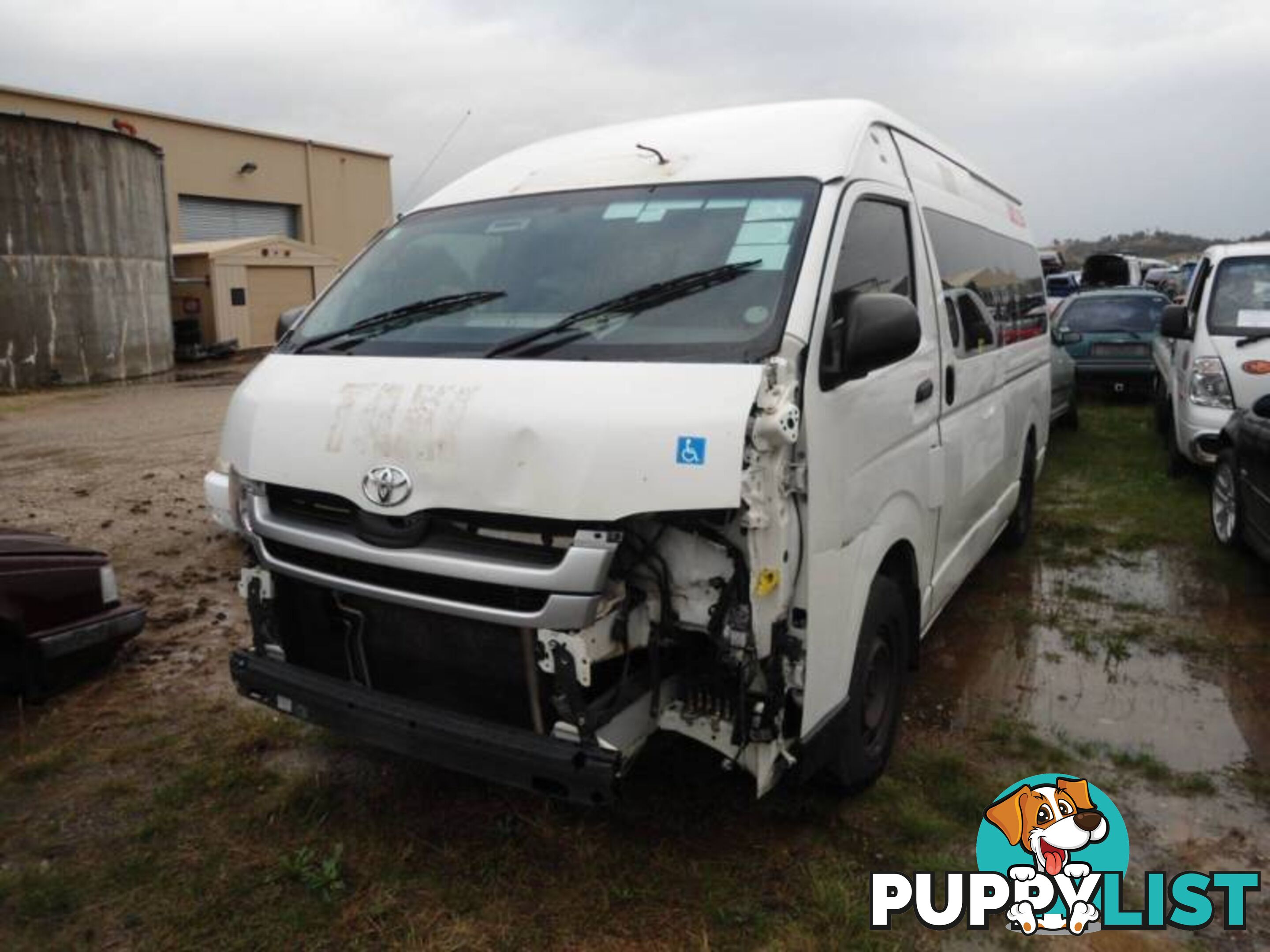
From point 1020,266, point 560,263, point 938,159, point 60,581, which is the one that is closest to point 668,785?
point 560,263

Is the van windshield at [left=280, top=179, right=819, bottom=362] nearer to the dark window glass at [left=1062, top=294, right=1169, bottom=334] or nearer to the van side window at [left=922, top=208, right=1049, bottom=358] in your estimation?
the van side window at [left=922, top=208, right=1049, bottom=358]

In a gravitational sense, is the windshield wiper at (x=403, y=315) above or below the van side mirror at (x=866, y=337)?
above

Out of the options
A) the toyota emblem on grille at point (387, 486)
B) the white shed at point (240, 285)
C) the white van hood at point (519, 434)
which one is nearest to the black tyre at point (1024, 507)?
the white van hood at point (519, 434)

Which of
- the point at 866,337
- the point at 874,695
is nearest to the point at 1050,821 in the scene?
the point at 874,695

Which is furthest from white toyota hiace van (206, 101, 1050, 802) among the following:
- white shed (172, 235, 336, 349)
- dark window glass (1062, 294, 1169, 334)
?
white shed (172, 235, 336, 349)

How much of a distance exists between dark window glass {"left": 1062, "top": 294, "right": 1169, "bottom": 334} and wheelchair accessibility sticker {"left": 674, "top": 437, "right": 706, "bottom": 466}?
39.9 feet

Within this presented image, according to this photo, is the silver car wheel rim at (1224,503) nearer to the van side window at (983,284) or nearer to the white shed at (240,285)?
the van side window at (983,284)

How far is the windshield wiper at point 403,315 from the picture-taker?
11.4ft

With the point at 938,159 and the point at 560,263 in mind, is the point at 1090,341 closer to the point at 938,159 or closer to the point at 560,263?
the point at 938,159

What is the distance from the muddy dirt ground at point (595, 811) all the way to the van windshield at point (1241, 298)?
9.70 ft

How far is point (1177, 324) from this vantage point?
802 cm

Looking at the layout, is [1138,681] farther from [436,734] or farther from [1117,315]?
[1117,315]

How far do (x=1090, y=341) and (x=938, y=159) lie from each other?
9.51m

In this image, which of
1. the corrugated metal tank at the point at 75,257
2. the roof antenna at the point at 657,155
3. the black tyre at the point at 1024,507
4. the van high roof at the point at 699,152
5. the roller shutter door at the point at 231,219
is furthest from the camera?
the roller shutter door at the point at 231,219
